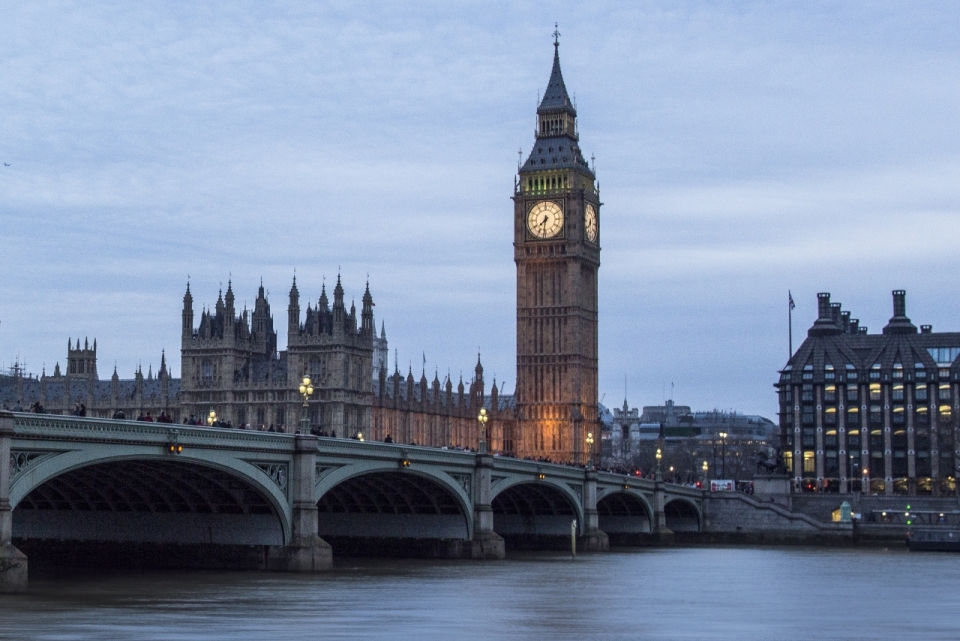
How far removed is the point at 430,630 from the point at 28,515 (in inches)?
1422

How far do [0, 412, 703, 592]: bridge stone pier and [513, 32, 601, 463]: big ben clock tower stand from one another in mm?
66020

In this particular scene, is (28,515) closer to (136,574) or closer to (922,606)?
(136,574)

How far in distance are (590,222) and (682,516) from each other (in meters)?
52.1

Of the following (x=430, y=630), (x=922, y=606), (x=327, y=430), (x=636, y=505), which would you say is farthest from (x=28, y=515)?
(x=327, y=430)

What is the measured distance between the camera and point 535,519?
109m

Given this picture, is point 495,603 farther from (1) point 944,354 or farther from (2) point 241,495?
(1) point 944,354

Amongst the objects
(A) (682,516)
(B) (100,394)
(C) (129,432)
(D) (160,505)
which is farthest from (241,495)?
(B) (100,394)

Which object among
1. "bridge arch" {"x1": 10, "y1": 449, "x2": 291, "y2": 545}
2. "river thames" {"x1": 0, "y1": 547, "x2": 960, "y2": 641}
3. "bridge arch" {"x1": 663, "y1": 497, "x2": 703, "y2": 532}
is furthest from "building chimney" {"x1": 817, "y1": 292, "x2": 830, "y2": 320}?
"bridge arch" {"x1": 10, "y1": 449, "x2": 291, "y2": 545}

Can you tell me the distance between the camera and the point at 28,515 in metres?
74.0

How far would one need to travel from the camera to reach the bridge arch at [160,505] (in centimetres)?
6669

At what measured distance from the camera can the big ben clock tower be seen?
17250cm

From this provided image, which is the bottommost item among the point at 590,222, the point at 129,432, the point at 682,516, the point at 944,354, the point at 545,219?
the point at 682,516

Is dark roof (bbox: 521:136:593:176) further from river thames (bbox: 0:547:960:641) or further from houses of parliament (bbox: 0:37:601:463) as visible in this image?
river thames (bbox: 0:547:960:641)

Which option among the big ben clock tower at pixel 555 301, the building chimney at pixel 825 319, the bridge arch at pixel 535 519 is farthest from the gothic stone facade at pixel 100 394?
the building chimney at pixel 825 319
